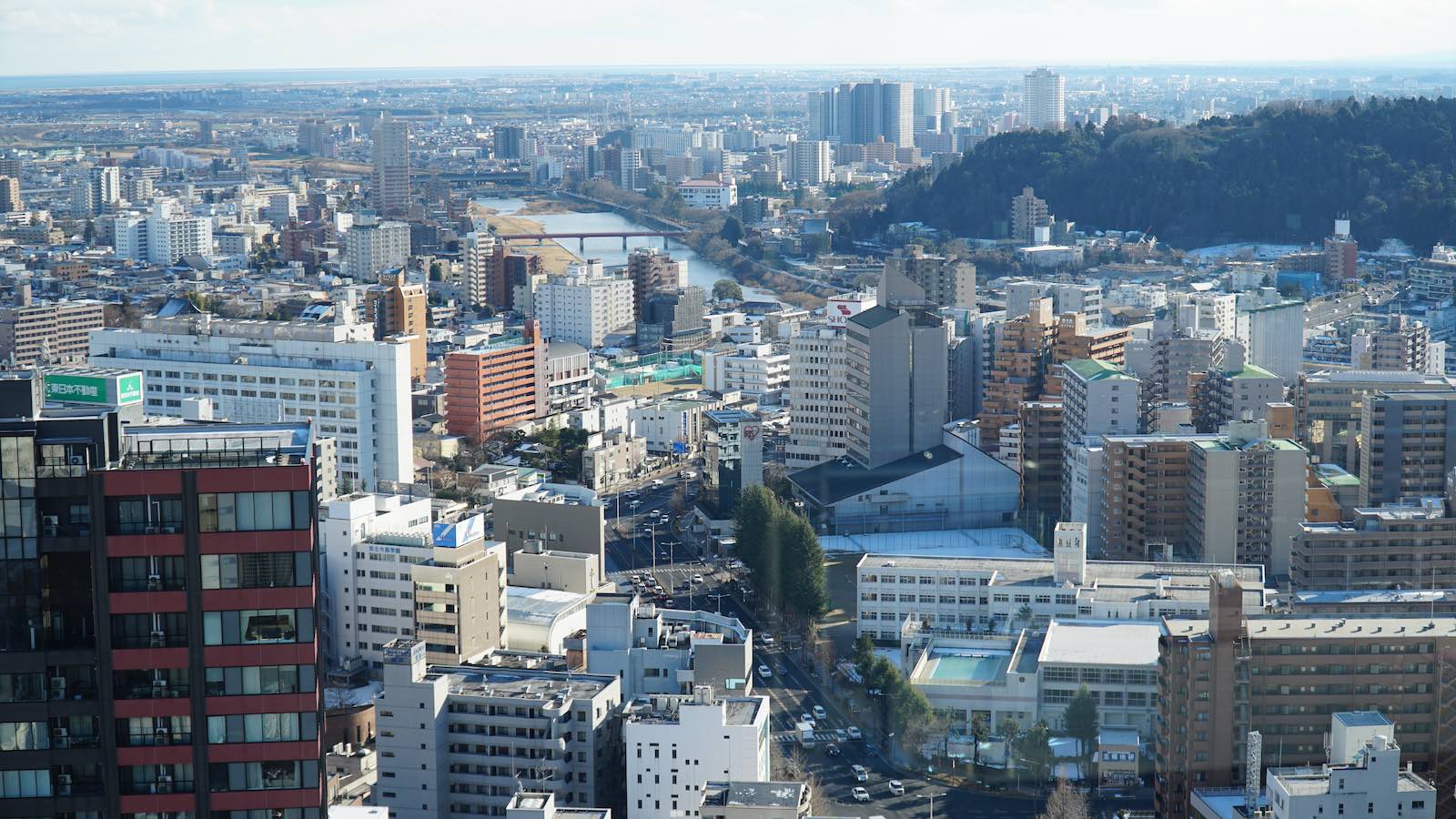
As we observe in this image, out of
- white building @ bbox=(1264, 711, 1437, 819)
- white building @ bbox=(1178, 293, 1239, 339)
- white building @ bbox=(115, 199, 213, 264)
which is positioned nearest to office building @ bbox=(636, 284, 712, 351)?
white building @ bbox=(1178, 293, 1239, 339)

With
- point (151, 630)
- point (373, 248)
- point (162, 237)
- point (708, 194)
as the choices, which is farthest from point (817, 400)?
point (708, 194)

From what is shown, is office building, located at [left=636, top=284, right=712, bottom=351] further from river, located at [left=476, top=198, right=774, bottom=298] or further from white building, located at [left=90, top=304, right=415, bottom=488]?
white building, located at [left=90, top=304, right=415, bottom=488]

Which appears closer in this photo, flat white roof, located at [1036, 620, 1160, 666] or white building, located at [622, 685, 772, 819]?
white building, located at [622, 685, 772, 819]

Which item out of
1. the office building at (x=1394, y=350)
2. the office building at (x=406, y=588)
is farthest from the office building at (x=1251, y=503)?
the office building at (x=1394, y=350)

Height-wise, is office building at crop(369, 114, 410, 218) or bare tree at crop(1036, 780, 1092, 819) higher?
office building at crop(369, 114, 410, 218)

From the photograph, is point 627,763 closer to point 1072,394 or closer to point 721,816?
point 721,816

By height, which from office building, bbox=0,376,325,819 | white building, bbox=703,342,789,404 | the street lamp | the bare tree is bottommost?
the street lamp

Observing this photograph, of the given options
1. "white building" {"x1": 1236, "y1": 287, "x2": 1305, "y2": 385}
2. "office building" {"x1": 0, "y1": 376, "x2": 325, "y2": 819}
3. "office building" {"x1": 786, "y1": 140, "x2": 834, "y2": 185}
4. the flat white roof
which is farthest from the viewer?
"office building" {"x1": 786, "y1": 140, "x2": 834, "y2": 185}
